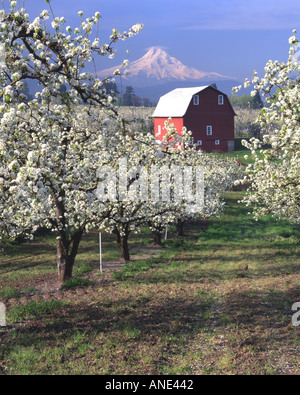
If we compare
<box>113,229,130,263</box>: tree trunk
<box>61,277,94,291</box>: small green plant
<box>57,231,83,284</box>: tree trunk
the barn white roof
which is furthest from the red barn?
<box>61,277,94,291</box>: small green plant

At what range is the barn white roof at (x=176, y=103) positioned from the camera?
80562mm

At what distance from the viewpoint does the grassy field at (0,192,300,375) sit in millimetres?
11391

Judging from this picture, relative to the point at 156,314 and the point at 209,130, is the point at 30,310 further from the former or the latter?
the point at 209,130

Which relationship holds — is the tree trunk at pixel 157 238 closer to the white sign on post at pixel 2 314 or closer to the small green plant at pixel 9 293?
the small green plant at pixel 9 293

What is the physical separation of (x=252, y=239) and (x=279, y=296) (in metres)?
16.0

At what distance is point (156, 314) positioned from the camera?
15.4m

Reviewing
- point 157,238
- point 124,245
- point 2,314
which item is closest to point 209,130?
point 157,238

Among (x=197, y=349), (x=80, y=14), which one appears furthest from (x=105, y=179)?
(x=197, y=349)

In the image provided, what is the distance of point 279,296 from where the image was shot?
17.7m

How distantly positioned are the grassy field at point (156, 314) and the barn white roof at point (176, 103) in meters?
55.4

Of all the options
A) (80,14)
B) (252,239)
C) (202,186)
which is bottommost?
(252,239)

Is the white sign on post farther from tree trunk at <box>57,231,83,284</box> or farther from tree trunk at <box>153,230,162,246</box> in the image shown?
tree trunk at <box>153,230,162,246</box>

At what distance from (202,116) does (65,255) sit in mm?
66978
